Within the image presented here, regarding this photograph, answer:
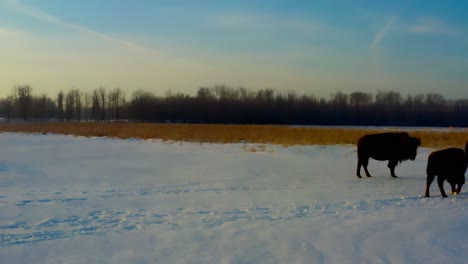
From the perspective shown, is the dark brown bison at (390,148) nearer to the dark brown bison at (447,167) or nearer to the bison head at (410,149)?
the bison head at (410,149)

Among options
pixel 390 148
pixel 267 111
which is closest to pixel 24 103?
pixel 267 111

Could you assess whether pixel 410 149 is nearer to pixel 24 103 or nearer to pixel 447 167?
pixel 447 167

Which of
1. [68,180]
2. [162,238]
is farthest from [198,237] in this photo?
[68,180]

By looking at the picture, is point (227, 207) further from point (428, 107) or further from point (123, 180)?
point (428, 107)

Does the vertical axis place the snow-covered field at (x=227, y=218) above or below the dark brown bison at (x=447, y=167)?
below

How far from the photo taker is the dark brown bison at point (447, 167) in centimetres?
964

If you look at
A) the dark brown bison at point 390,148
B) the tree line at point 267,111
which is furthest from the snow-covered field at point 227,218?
the tree line at point 267,111

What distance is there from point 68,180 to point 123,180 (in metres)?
1.63

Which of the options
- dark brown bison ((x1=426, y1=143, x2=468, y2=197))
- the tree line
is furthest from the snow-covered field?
the tree line

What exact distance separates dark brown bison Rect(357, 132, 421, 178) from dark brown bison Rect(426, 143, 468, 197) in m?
3.24

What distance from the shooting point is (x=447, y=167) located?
965 cm

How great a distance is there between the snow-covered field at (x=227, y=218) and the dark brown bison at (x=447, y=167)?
41 centimetres

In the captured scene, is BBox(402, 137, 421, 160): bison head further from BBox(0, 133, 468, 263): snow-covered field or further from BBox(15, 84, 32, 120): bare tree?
BBox(15, 84, 32, 120): bare tree

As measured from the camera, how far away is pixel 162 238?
633cm
